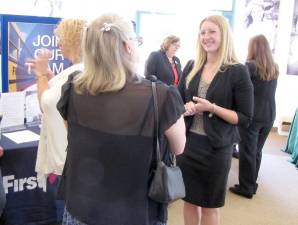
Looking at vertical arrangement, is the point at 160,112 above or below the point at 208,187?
above

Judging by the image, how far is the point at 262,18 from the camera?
5.73m

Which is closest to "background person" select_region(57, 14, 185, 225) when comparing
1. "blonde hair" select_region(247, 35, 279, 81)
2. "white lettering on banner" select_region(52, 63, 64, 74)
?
"white lettering on banner" select_region(52, 63, 64, 74)

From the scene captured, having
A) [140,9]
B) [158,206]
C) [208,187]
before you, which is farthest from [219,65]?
[140,9]

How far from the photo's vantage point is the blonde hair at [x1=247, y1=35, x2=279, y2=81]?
10.2 ft

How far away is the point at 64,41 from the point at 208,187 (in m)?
1.05

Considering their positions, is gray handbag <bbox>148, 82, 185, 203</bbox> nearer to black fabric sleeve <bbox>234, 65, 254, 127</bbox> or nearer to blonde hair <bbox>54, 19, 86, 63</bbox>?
blonde hair <bbox>54, 19, 86, 63</bbox>

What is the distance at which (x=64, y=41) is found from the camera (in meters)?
1.67

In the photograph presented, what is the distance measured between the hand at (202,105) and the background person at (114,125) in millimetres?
587

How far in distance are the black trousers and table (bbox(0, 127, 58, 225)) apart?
5.77 ft

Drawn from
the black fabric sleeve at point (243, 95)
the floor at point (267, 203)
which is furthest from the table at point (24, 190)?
the black fabric sleeve at point (243, 95)

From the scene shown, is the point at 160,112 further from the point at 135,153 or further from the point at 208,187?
the point at 208,187

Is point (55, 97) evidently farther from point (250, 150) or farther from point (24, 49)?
point (250, 150)

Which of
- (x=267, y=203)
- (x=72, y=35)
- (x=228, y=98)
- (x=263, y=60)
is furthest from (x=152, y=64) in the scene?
(x=72, y=35)

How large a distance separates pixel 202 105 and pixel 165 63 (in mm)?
2673
